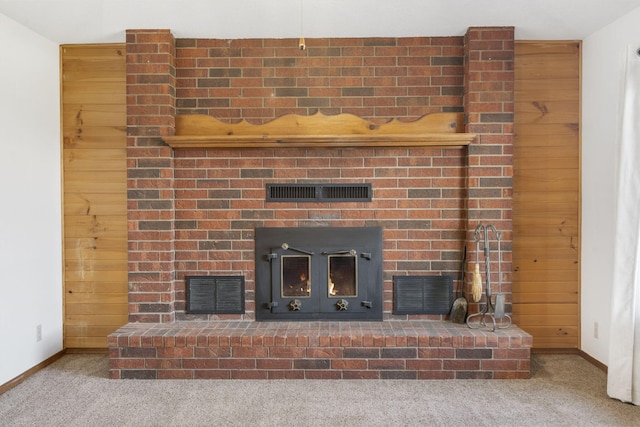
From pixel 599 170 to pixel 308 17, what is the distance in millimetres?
2261

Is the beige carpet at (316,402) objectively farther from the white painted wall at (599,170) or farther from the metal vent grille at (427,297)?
the metal vent grille at (427,297)

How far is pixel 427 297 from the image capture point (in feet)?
10.6

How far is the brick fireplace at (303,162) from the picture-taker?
3.14m

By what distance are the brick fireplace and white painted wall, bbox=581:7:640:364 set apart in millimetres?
619

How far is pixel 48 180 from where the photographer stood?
325 cm

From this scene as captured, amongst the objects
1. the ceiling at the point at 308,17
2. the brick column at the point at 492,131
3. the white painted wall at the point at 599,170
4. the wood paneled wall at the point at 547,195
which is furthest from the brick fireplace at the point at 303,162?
the white painted wall at the point at 599,170

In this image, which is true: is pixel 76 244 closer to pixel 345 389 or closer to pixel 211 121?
pixel 211 121

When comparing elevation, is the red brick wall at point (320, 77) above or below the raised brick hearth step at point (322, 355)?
above

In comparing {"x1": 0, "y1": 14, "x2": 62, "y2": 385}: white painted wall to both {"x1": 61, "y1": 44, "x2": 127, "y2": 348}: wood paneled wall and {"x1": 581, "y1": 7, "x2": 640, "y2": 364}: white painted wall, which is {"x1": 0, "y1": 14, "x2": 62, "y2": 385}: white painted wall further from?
{"x1": 581, "y1": 7, "x2": 640, "y2": 364}: white painted wall

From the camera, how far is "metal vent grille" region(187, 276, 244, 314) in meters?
3.26

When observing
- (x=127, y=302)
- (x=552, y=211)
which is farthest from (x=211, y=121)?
(x=552, y=211)

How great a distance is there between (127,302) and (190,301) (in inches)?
21.4

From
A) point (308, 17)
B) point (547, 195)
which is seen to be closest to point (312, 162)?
point (308, 17)

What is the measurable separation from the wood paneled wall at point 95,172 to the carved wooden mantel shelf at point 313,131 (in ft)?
1.93
